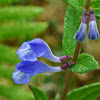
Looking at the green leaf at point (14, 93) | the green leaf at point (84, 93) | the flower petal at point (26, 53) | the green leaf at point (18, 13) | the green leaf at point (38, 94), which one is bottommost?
the green leaf at point (14, 93)

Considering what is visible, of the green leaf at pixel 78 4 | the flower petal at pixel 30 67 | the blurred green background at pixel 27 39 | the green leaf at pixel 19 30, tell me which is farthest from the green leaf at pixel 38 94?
the green leaf at pixel 19 30

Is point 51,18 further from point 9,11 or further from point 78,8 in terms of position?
point 78,8

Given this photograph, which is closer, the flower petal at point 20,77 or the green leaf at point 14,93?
the flower petal at point 20,77

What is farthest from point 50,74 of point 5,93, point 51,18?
point 51,18

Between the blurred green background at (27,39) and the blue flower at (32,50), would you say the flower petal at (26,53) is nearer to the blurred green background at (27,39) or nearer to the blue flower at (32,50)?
the blue flower at (32,50)

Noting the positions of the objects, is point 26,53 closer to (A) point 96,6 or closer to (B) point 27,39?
(A) point 96,6

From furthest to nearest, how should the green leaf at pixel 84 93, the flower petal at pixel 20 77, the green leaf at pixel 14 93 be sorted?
the green leaf at pixel 14 93 → the green leaf at pixel 84 93 → the flower petal at pixel 20 77

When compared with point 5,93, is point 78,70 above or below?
above
